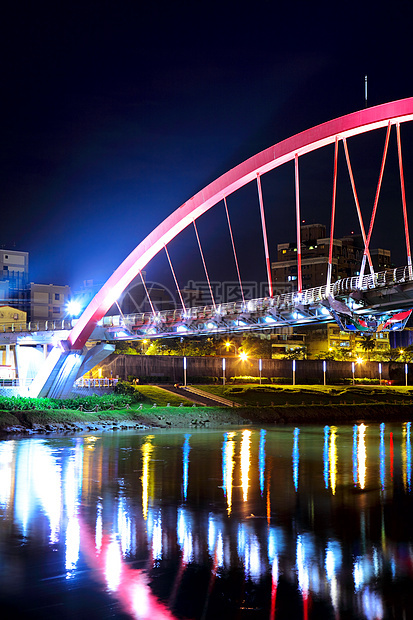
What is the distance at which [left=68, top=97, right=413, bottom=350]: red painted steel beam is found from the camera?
105 ft

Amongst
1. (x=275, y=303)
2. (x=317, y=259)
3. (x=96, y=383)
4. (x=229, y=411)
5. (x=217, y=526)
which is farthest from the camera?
(x=317, y=259)

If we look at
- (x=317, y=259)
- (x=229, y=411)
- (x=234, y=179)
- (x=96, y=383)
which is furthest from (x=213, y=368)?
(x=317, y=259)

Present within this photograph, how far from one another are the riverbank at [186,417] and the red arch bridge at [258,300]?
5.83 meters

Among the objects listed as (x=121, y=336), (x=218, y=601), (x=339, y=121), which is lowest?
(x=218, y=601)

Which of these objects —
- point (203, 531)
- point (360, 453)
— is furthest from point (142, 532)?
point (360, 453)

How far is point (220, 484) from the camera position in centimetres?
2195

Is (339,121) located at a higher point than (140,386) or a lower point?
higher

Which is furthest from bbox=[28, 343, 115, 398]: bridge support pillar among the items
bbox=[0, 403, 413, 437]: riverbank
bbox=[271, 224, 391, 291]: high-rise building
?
bbox=[271, 224, 391, 291]: high-rise building

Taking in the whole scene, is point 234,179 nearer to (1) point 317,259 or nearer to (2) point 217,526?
(2) point 217,526

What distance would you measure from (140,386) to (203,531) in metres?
40.2

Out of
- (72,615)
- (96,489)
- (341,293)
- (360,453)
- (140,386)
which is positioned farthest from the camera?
(140,386)

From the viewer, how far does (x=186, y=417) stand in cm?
A: 4450

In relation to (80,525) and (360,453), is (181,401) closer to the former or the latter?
(360,453)

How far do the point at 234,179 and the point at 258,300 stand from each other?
7.15 metres
